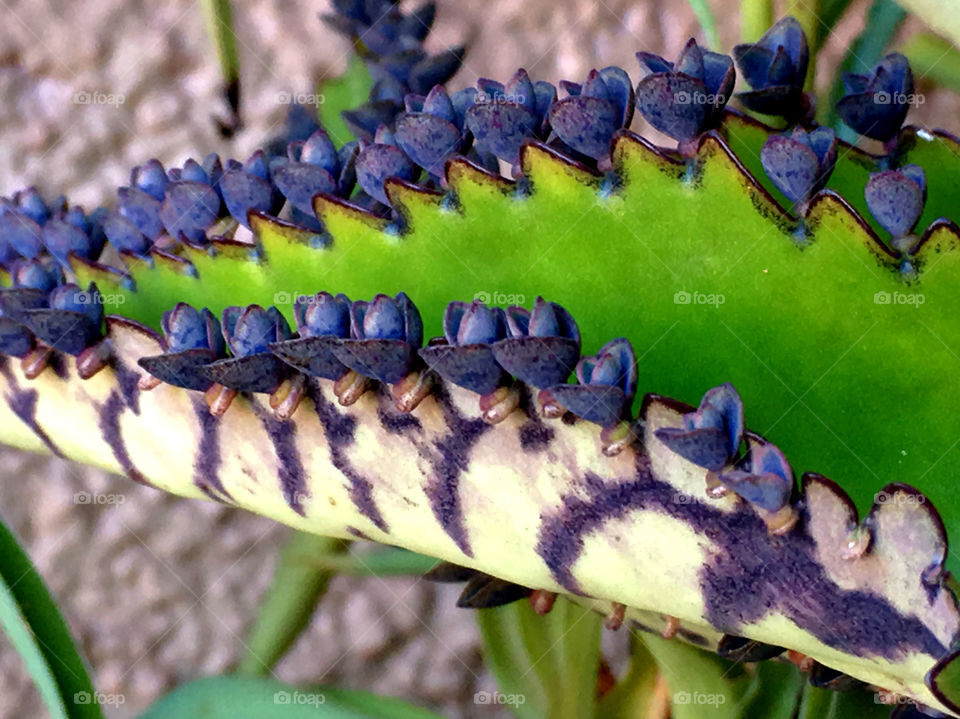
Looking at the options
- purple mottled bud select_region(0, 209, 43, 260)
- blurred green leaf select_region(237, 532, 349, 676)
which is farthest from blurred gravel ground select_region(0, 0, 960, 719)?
purple mottled bud select_region(0, 209, 43, 260)

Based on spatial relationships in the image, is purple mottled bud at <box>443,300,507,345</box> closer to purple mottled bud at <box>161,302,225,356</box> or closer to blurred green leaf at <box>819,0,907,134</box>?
purple mottled bud at <box>161,302,225,356</box>

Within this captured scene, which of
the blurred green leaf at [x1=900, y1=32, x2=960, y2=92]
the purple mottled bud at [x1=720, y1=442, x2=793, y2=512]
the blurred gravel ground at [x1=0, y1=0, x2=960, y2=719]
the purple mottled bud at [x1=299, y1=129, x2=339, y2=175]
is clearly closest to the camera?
the purple mottled bud at [x1=720, y1=442, x2=793, y2=512]

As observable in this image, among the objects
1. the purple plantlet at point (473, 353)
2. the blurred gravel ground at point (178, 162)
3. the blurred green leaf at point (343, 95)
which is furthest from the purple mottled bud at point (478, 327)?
the blurred gravel ground at point (178, 162)

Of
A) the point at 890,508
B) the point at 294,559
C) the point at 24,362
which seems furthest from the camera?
the point at 294,559

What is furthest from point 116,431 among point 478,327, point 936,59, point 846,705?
point 936,59

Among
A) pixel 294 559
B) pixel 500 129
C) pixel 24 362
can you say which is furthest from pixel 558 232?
pixel 294 559

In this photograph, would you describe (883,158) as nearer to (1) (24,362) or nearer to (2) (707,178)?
(2) (707,178)
